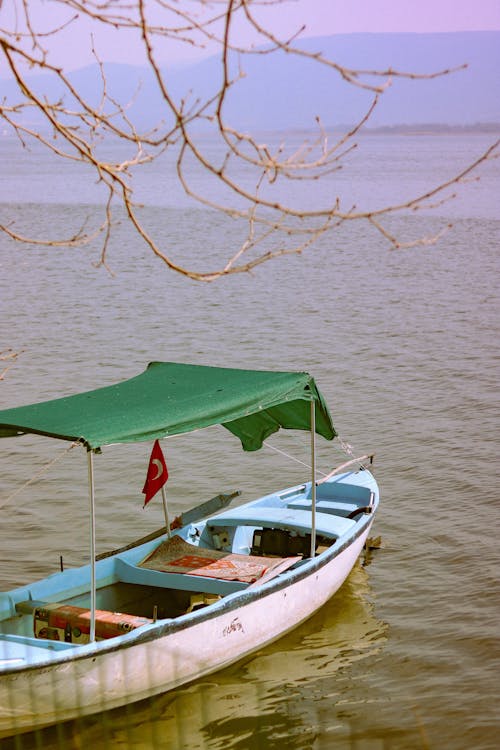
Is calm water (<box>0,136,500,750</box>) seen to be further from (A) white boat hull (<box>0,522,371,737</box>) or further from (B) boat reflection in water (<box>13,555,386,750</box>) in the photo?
(A) white boat hull (<box>0,522,371,737</box>)

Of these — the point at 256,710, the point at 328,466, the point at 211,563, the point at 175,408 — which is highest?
the point at 175,408

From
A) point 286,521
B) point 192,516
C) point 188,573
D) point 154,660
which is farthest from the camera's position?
point 192,516

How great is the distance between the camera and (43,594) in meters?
8.12

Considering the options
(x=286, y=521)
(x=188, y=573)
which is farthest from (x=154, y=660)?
(x=286, y=521)

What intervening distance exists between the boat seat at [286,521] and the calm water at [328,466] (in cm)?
73

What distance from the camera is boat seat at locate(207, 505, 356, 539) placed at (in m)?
9.64

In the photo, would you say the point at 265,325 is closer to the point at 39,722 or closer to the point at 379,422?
the point at 379,422

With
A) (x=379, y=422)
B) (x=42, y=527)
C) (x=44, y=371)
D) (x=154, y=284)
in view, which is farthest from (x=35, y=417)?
(x=154, y=284)

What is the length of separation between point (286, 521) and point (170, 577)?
1.62m

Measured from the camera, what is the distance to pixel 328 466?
13523 millimetres

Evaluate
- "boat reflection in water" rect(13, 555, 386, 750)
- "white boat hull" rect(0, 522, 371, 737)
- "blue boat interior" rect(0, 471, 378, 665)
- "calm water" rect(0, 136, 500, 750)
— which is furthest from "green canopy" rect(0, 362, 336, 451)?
"boat reflection in water" rect(13, 555, 386, 750)

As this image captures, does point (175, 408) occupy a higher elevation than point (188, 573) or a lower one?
higher

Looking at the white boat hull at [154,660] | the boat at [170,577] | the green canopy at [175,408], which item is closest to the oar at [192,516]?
the boat at [170,577]

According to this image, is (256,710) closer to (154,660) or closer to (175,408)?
(154,660)
